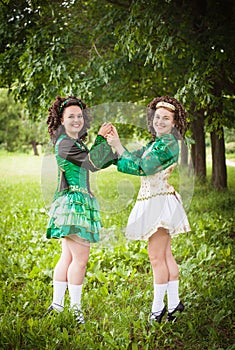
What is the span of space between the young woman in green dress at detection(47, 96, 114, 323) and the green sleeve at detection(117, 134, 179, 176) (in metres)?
0.14

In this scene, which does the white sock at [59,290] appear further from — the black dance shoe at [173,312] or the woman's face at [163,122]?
the woman's face at [163,122]

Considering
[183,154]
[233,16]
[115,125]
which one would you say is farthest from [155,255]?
[233,16]

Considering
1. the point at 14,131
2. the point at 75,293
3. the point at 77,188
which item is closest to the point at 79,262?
the point at 75,293

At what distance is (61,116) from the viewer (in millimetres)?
3762

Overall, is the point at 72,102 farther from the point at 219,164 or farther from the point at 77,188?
the point at 219,164

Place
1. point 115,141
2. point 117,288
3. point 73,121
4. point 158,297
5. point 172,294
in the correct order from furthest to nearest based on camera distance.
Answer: point 117,288 → point 172,294 → point 158,297 → point 73,121 → point 115,141

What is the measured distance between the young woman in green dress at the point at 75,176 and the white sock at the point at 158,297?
64 centimetres

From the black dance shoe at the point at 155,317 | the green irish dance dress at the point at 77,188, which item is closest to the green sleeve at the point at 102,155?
the green irish dance dress at the point at 77,188

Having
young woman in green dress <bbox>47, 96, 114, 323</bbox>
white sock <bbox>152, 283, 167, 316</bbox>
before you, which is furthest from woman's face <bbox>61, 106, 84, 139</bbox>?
white sock <bbox>152, 283, 167, 316</bbox>

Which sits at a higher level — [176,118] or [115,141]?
[176,118]

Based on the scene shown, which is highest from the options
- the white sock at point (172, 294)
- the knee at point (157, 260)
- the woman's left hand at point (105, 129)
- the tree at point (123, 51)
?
the tree at point (123, 51)

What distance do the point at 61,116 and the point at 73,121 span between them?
19 cm

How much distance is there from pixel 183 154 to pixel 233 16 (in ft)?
10.6

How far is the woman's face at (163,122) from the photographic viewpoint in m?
3.64
